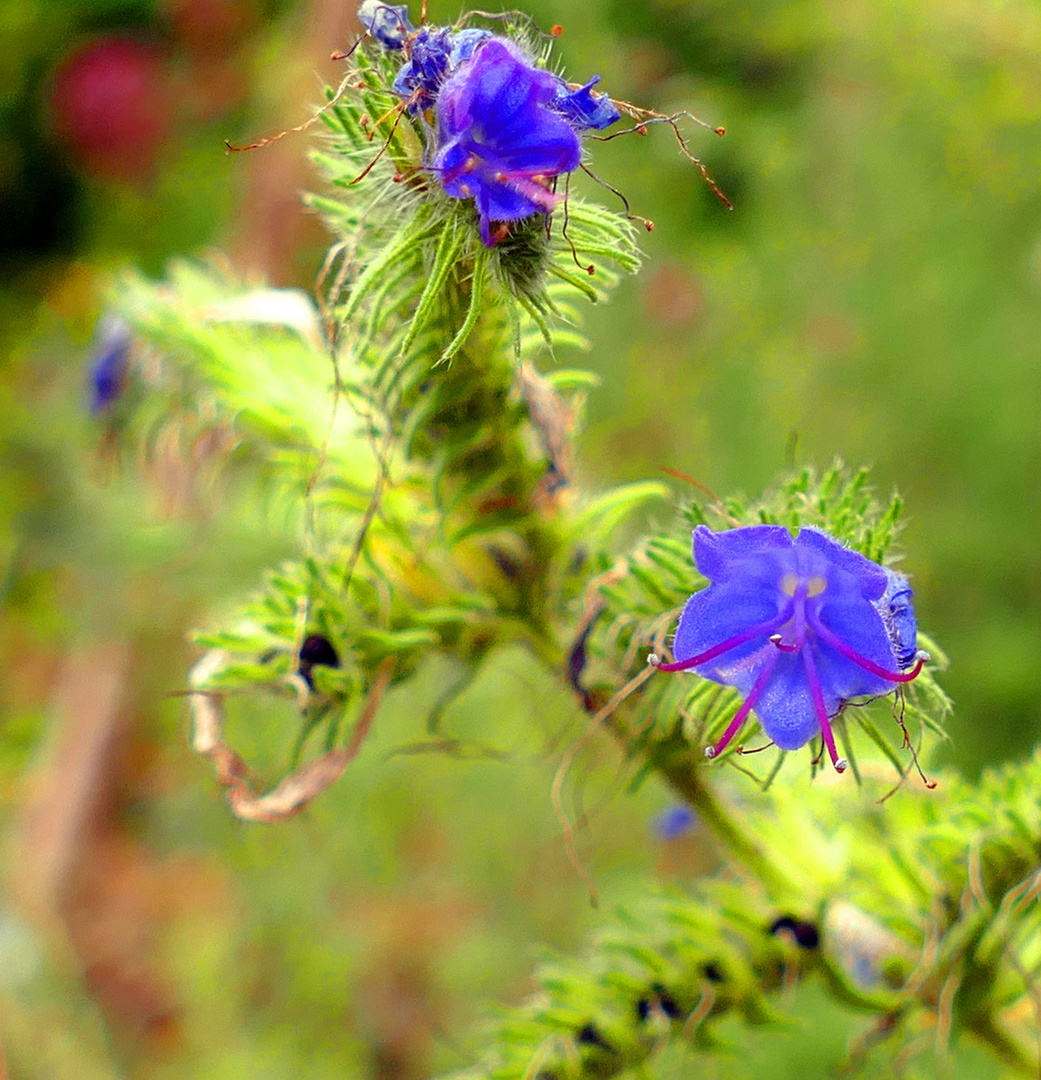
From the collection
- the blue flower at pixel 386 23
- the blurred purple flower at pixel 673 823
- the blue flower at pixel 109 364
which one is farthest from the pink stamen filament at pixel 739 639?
the blue flower at pixel 109 364

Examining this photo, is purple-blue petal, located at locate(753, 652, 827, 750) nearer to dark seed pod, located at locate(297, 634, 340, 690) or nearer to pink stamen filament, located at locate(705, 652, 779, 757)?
pink stamen filament, located at locate(705, 652, 779, 757)

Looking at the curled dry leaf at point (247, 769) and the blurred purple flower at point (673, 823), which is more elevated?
the curled dry leaf at point (247, 769)

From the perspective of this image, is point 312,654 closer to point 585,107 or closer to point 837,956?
point 585,107

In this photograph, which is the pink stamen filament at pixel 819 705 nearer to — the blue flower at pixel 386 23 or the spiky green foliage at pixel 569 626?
the spiky green foliage at pixel 569 626

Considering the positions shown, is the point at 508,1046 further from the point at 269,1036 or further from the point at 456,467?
the point at 269,1036

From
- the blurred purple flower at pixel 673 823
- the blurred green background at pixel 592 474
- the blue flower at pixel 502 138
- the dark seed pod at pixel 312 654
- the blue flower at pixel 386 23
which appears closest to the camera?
the blue flower at pixel 502 138

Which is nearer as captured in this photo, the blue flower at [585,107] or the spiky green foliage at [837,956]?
the blue flower at [585,107]

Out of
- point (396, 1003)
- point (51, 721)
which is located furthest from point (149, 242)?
point (396, 1003)
